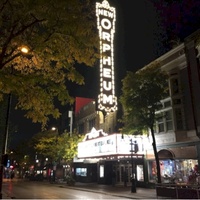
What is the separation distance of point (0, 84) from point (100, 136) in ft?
71.9

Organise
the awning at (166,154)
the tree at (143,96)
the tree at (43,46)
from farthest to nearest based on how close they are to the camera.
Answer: the awning at (166,154)
the tree at (143,96)
the tree at (43,46)

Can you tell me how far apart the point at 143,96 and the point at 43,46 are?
14.1 m

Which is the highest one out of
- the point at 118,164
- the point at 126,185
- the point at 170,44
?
the point at 170,44

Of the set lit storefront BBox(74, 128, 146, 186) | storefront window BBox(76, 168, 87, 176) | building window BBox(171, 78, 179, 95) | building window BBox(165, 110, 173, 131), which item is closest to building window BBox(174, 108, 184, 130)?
building window BBox(165, 110, 173, 131)

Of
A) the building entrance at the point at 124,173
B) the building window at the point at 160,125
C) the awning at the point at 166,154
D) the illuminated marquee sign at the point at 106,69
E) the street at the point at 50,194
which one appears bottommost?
the street at the point at 50,194

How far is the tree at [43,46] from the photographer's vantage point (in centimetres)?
1035

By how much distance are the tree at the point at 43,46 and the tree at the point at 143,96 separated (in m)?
11.8

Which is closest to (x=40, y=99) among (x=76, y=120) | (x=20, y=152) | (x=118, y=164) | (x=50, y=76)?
(x=50, y=76)

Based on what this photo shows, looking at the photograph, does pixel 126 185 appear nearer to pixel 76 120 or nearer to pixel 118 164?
pixel 118 164

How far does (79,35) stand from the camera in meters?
11.0

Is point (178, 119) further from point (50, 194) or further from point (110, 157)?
point (50, 194)

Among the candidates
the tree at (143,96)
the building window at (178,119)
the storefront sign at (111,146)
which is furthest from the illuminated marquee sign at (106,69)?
the building window at (178,119)

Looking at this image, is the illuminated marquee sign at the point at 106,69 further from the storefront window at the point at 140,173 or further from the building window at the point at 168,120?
the storefront window at the point at 140,173

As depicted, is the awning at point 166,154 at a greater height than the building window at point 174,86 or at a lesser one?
lesser
